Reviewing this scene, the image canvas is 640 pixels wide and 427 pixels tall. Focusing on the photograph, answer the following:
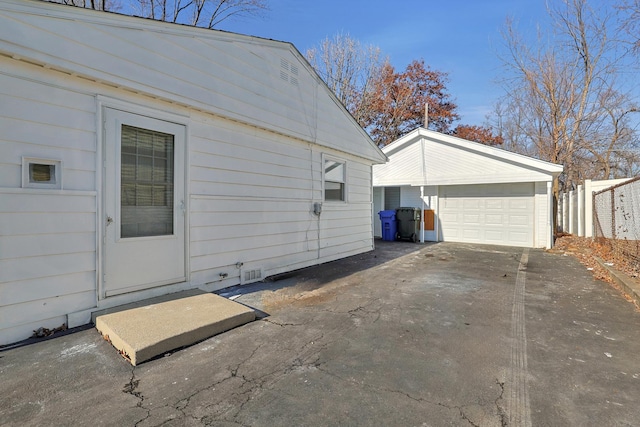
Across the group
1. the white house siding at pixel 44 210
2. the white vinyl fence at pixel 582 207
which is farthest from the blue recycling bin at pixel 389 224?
the white house siding at pixel 44 210

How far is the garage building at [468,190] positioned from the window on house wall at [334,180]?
499 cm

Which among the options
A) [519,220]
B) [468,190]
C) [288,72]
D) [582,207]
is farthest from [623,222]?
[288,72]

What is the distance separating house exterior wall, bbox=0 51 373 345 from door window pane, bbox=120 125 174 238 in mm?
272

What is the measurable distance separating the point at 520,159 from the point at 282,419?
1085cm

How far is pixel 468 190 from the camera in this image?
11445 mm

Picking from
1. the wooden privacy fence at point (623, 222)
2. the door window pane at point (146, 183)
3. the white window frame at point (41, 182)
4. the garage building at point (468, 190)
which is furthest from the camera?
the garage building at point (468, 190)

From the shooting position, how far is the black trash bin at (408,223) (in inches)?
456

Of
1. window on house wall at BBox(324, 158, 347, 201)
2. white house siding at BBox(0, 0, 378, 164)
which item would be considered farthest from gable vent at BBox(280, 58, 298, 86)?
window on house wall at BBox(324, 158, 347, 201)

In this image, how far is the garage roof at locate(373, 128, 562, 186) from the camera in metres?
10.0

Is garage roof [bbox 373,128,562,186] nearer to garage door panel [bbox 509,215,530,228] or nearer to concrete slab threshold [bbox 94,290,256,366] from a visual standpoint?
garage door panel [bbox 509,215,530,228]

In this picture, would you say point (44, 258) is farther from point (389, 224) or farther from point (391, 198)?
point (391, 198)

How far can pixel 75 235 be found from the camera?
3.26 meters

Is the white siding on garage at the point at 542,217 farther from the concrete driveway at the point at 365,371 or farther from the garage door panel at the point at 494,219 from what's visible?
the concrete driveway at the point at 365,371

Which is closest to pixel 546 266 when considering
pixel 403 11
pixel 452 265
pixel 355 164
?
pixel 452 265
